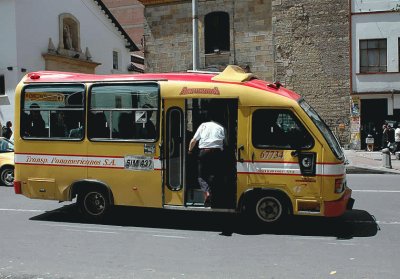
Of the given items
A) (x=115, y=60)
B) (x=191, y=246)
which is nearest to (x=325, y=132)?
(x=191, y=246)

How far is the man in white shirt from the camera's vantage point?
7660 mm

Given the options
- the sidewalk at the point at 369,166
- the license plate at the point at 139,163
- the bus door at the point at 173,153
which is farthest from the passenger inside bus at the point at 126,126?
the sidewalk at the point at 369,166

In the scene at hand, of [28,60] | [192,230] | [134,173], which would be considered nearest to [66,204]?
[134,173]

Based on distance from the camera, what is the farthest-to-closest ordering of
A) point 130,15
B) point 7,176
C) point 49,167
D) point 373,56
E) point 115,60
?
point 130,15
point 115,60
point 373,56
point 7,176
point 49,167

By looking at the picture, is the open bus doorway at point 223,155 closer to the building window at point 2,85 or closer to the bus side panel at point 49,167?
the bus side panel at point 49,167

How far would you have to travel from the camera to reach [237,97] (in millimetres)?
7695

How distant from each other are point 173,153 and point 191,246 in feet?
5.90

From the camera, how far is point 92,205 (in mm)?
8734

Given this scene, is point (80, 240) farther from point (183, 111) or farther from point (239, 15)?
point (239, 15)

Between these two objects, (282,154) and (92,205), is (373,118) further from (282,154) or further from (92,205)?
(92,205)

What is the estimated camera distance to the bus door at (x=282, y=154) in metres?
7.45

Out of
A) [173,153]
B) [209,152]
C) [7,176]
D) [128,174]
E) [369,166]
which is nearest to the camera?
[209,152]

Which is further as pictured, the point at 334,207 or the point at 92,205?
the point at 92,205

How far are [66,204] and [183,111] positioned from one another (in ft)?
12.8
